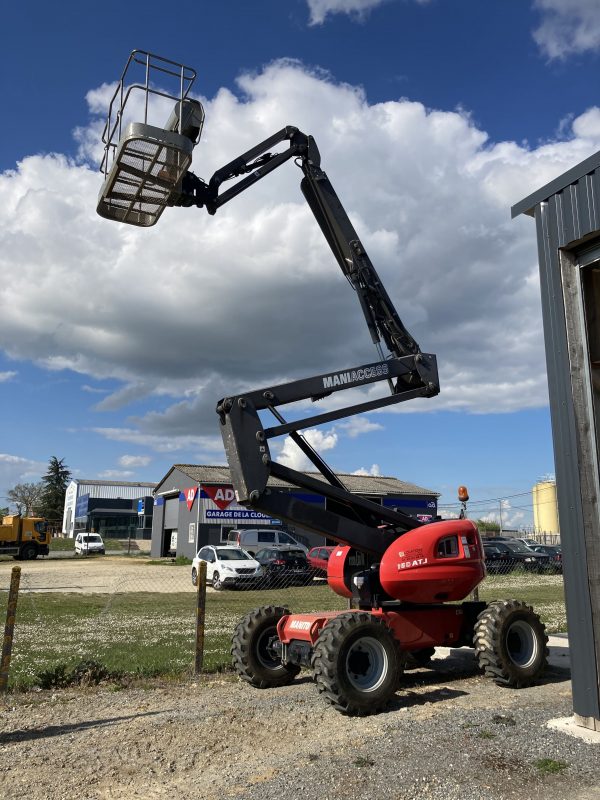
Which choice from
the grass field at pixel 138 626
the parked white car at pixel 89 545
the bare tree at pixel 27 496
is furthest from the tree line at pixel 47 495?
the grass field at pixel 138 626

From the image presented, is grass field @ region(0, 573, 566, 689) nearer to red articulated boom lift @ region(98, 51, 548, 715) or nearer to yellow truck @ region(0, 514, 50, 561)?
red articulated boom lift @ region(98, 51, 548, 715)

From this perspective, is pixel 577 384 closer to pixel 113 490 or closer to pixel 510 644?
pixel 510 644

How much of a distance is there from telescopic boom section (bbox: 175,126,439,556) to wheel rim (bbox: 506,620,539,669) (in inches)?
68.7

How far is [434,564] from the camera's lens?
8.00m

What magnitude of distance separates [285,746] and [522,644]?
3.74m

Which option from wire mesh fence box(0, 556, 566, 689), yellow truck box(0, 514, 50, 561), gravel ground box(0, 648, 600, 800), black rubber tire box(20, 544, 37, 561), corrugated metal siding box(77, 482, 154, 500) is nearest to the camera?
gravel ground box(0, 648, 600, 800)

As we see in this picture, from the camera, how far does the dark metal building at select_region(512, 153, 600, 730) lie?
243 inches

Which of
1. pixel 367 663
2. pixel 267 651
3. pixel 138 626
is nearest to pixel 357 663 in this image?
pixel 367 663

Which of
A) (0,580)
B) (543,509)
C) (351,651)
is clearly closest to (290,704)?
(351,651)

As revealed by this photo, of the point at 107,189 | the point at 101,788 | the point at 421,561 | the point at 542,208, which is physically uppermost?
the point at 107,189

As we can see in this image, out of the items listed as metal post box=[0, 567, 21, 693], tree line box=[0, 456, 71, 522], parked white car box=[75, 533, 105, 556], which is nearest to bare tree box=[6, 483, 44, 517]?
tree line box=[0, 456, 71, 522]

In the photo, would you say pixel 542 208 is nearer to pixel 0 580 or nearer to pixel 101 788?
pixel 101 788

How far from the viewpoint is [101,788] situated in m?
5.07

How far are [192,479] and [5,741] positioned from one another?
36149mm
